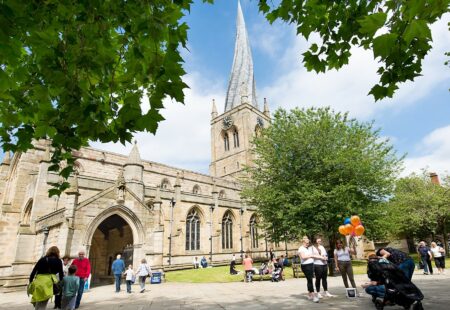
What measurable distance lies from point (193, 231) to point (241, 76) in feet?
136

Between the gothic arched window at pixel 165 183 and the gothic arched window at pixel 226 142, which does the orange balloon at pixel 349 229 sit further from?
the gothic arched window at pixel 226 142

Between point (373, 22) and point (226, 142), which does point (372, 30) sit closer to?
point (373, 22)

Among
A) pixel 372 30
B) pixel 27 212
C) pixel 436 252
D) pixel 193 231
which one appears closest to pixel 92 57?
pixel 372 30

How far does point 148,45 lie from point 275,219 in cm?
1734

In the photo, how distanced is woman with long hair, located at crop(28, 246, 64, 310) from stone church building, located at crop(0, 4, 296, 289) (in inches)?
83.8

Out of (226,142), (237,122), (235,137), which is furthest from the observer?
(226,142)

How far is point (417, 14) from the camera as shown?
2496 millimetres

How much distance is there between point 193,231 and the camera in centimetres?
2795

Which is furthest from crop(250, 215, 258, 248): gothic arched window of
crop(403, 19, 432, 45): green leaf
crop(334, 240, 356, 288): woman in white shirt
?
crop(403, 19, 432, 45): green leaf

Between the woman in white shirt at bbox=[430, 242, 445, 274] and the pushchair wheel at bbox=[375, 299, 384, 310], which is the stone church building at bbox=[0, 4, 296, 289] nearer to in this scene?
the pushchair wheel at bbox=[375, 299, 384, 310]

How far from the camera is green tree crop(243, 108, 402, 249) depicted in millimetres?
16859

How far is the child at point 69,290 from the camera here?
759cm

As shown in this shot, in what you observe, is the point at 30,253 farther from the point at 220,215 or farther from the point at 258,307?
the point at 220,215

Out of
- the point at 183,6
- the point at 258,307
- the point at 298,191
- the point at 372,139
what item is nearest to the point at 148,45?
the point at 183,6
